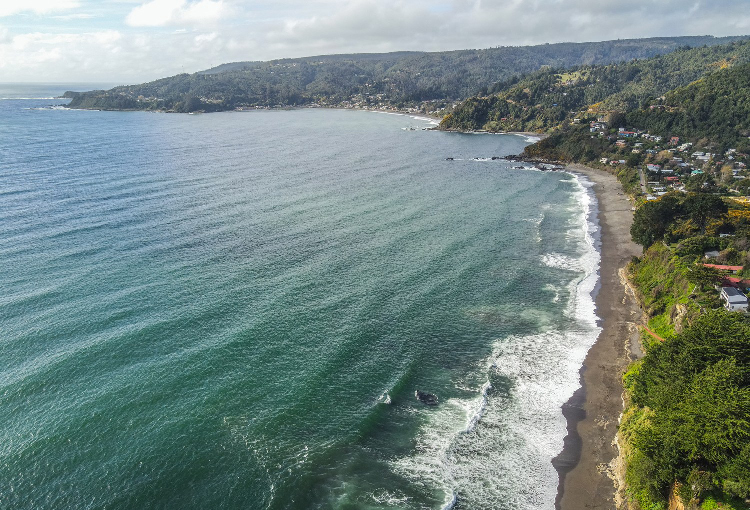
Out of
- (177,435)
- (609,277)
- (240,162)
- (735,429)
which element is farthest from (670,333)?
(240,162)

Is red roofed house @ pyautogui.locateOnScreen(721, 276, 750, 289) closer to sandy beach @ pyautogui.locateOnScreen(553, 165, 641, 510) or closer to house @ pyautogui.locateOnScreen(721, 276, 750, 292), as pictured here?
house @ pyautogui.locateOnScreen(721, 276, 750, 292)

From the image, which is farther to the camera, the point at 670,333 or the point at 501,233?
the point at 501,233

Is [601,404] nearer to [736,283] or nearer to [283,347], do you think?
[736,283]

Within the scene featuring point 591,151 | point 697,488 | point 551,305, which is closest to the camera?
point 697,488

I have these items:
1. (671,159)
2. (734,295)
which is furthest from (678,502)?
(671,159)

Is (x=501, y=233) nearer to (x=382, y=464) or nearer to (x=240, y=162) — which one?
(x=382, y=464)

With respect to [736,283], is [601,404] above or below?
below
